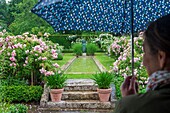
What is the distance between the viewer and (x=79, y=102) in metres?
7.59

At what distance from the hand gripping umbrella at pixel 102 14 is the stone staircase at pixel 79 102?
458cm

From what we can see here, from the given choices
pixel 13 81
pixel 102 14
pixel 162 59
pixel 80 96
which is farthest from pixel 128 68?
pixel 162 59

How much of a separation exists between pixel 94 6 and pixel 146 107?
166cm

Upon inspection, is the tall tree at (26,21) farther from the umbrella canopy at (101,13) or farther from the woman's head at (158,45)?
the woman's head at (158,45)

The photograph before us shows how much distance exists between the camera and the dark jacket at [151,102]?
1134mm

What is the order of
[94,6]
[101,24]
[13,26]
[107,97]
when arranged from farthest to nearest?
[13,26] < [107,97] < [101,24] < [94,6]

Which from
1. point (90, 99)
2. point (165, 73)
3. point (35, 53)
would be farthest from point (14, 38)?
point (165, 73)

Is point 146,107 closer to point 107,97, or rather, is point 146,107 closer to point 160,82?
point 160,82

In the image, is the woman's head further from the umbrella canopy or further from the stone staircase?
the stone staircase

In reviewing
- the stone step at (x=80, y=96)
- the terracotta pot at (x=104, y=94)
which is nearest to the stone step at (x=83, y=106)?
the terracotta pot at (x=104, y=94)

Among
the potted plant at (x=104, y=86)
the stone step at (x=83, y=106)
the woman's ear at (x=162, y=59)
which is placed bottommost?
the stone step at (x=83, y=106)

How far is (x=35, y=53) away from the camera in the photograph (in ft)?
28.6

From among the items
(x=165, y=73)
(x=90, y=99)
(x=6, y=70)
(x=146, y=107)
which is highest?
(x=165, y=73)

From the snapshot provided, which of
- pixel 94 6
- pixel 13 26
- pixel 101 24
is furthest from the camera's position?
pixel 13 26
